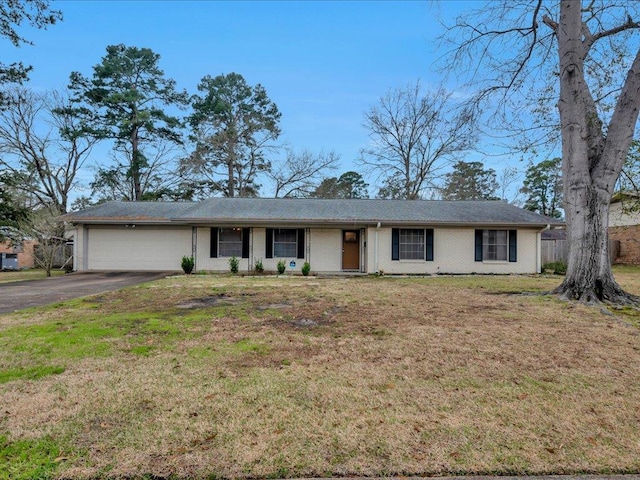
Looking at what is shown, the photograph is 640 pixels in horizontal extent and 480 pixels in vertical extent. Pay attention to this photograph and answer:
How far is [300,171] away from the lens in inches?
1034

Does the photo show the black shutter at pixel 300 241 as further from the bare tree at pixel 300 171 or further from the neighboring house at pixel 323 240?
the bare tree at pixel 300 171

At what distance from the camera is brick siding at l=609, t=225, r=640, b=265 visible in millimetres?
19719

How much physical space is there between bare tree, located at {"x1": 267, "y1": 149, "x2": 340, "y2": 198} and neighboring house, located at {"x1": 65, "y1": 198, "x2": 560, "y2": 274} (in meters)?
11.1

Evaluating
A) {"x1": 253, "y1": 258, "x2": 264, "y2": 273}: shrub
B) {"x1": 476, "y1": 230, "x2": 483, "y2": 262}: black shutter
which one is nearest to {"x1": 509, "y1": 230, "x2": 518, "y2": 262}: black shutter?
{"x1": 476, "y1": 230, "x2": 483, "y2": 262}: black shutter

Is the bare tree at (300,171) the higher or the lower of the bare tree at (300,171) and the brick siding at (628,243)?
the higher

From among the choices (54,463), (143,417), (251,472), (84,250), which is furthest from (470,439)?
(84,250)

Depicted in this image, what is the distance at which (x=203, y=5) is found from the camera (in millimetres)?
12102

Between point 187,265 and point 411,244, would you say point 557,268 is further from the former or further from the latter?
point 187,265

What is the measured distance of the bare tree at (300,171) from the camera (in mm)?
26031

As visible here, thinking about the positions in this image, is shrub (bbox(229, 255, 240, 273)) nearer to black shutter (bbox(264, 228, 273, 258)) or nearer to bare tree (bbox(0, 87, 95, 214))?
black shutter (bbox(264, 228, 273, 258))

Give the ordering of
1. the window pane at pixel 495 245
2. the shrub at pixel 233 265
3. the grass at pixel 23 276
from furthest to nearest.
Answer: the window pane at pixel 495 245, the shrub at pixel 233 265, the grass at pixel 23 276

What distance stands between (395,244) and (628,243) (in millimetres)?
16158

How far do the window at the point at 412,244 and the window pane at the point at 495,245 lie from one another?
2505 millimetres

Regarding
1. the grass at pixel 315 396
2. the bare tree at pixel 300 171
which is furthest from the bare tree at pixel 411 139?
the grass at pixel 315 396
